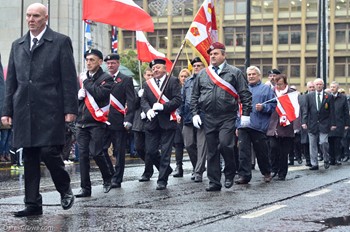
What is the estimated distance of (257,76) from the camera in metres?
15.6

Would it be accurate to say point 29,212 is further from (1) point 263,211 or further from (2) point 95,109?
(2) point 95,109

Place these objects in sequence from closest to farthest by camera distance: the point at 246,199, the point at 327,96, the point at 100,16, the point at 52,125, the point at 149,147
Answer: the point at 52,125 → the point at 246,199 → the point at 149,147 → the point at 100,16 → the point at 327,96

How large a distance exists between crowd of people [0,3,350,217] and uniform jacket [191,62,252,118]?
0.04 ft

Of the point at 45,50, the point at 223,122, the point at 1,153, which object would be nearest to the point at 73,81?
the point at 45,50

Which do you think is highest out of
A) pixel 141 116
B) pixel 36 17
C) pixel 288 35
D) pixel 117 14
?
pixel 288 35

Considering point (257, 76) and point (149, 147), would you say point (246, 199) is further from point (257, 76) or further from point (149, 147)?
point (257, 76)

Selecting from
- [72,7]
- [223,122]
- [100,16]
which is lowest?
[223,122]

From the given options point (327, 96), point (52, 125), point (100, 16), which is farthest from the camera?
point (327, 96)

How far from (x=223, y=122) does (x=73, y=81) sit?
3.93 metres

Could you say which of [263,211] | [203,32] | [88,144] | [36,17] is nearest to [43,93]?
[36,17]

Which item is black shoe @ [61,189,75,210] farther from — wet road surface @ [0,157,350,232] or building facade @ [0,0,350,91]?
building facade @ [0,0,350,91]

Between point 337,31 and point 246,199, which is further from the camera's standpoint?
point 337,31

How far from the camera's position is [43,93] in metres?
9.53

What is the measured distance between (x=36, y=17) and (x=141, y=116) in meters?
5.11
